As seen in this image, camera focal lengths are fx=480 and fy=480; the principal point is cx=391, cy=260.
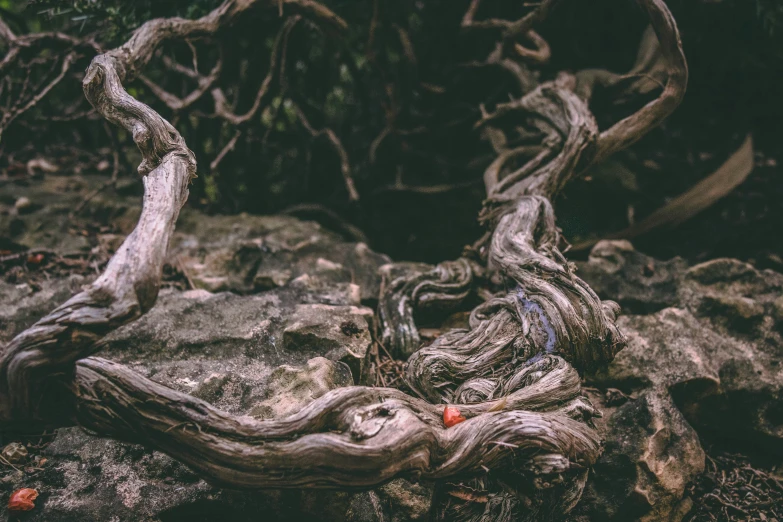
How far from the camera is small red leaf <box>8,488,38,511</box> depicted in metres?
1.54

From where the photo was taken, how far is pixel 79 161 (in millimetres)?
4438

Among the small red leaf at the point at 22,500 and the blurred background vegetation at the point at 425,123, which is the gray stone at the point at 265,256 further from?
the small red leaf at the point at 22,500

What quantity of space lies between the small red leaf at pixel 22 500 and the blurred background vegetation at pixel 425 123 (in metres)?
2.48

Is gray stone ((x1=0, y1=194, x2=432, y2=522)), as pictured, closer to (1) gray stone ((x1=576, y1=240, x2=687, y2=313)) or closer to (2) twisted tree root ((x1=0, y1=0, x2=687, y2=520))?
(2) twisted tree root ((x1=0, y1=0, x2=687, y2=520))

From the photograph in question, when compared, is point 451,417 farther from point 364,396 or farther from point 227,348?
point 227,348

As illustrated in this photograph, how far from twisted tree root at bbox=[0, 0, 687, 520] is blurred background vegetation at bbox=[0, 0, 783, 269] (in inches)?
63.9

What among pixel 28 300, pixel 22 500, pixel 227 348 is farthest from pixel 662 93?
pixel 28 300

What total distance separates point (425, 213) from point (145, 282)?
294cm

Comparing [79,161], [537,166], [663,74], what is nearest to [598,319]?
[537,166]

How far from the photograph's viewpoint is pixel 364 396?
1.43 m

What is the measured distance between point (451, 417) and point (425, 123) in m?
3.15

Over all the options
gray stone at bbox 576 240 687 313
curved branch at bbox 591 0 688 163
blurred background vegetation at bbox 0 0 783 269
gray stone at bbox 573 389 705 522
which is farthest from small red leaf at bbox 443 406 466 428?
blurred background vegetation at bbox 0 0 783 269

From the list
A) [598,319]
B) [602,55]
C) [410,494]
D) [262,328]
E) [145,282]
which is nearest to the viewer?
[145,282]

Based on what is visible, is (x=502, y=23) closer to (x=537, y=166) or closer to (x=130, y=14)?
(x=537, y=166)
